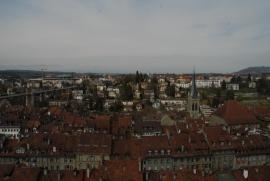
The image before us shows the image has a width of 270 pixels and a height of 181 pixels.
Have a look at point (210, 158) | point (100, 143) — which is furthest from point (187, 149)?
point (100, 143)

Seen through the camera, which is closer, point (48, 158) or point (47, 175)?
point (47, 175)

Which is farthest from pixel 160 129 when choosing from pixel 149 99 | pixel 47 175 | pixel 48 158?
pixel 149 99

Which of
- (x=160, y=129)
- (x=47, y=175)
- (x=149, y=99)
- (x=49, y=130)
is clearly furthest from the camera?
(x=149, y=99)

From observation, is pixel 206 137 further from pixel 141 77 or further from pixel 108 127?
pixel 141 77

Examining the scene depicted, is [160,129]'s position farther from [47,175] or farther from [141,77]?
[141,77]

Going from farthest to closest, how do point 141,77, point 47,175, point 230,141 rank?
point 141,77
point 230,141
point 47,175

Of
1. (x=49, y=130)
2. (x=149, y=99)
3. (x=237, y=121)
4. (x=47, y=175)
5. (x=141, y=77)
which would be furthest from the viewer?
(x=141, y=77)
